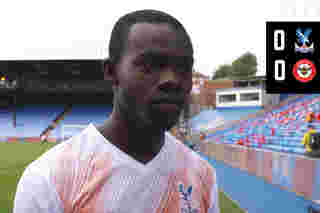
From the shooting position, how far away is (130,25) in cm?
88

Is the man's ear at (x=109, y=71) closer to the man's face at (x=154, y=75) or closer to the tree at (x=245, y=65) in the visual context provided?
the man's face at (x=154, y=75)

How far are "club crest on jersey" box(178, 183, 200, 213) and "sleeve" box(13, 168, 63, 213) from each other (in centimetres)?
36

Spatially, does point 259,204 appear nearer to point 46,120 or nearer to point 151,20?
point 151,20

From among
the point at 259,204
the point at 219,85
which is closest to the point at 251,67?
the point at 219,85

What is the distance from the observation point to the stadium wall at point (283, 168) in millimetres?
6211

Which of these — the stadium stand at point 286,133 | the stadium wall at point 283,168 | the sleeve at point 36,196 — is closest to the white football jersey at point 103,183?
the sleeve at point 36,196

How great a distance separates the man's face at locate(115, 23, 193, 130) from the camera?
0.82 meters

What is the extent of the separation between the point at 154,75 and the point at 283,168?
7678mm

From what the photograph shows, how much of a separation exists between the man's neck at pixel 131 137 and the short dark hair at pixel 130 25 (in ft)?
0.63

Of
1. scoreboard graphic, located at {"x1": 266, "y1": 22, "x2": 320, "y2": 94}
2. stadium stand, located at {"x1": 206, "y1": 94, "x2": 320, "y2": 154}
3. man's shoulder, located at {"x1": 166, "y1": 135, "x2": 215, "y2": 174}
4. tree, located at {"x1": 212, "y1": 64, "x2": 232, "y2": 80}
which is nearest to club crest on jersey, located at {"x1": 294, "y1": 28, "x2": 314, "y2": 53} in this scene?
scoreboard graphic, located at {"x1": 266, "y1": 22, "x2": 320, "y2": 94}

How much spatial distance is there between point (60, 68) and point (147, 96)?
3110cm

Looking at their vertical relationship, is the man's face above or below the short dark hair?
below

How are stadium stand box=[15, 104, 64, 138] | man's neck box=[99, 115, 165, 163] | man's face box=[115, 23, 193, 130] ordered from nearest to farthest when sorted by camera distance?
man's face box=[115, 23, 193, 130] < man's neck box=[99, 115, 165, 163] < stadium stand box=[15, 104, 64, 138]

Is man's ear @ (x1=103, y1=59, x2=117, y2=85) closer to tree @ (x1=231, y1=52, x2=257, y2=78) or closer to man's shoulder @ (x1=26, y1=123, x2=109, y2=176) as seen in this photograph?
man's shoulder @ (x1=26, y1=123, x2=109, y2=176)
